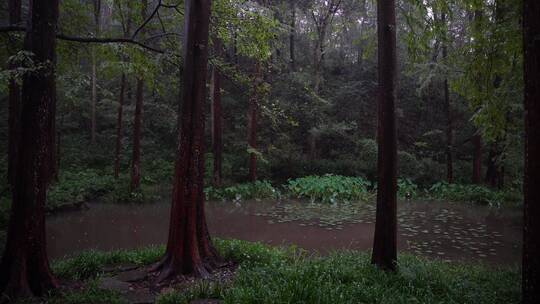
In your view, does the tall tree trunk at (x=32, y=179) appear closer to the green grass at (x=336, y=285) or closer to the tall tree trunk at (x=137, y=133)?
the green grass at (x=336, y=285)

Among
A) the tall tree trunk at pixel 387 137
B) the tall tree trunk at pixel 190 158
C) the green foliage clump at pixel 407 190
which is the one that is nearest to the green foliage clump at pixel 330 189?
the green foliage clump at pixel 407 190

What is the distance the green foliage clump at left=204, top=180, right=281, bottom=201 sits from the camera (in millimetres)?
18484

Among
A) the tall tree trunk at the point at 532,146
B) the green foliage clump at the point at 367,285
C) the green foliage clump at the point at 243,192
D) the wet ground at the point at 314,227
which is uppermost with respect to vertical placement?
the tall tree trunk at the point at 532,146

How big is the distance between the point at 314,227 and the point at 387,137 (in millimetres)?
6708

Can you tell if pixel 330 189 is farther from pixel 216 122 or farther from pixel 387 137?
pixel 387 137

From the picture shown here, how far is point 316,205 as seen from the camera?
57.2 ft

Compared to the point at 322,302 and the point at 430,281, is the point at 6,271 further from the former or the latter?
the point at 430,281

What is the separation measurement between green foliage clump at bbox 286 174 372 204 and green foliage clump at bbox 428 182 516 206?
351 centimetres

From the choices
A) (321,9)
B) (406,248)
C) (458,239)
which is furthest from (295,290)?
(321,9)

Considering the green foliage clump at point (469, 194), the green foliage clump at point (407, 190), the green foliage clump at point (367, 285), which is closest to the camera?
the green foliage clump at point (367, 285)

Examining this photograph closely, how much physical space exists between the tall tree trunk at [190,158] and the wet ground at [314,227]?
3.74 m

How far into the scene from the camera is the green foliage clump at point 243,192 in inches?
728

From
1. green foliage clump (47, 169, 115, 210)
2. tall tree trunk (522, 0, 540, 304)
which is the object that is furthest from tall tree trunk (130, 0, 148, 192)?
tall tree trunk (522, 0, 540, 304)

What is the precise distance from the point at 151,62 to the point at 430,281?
7.54 m
